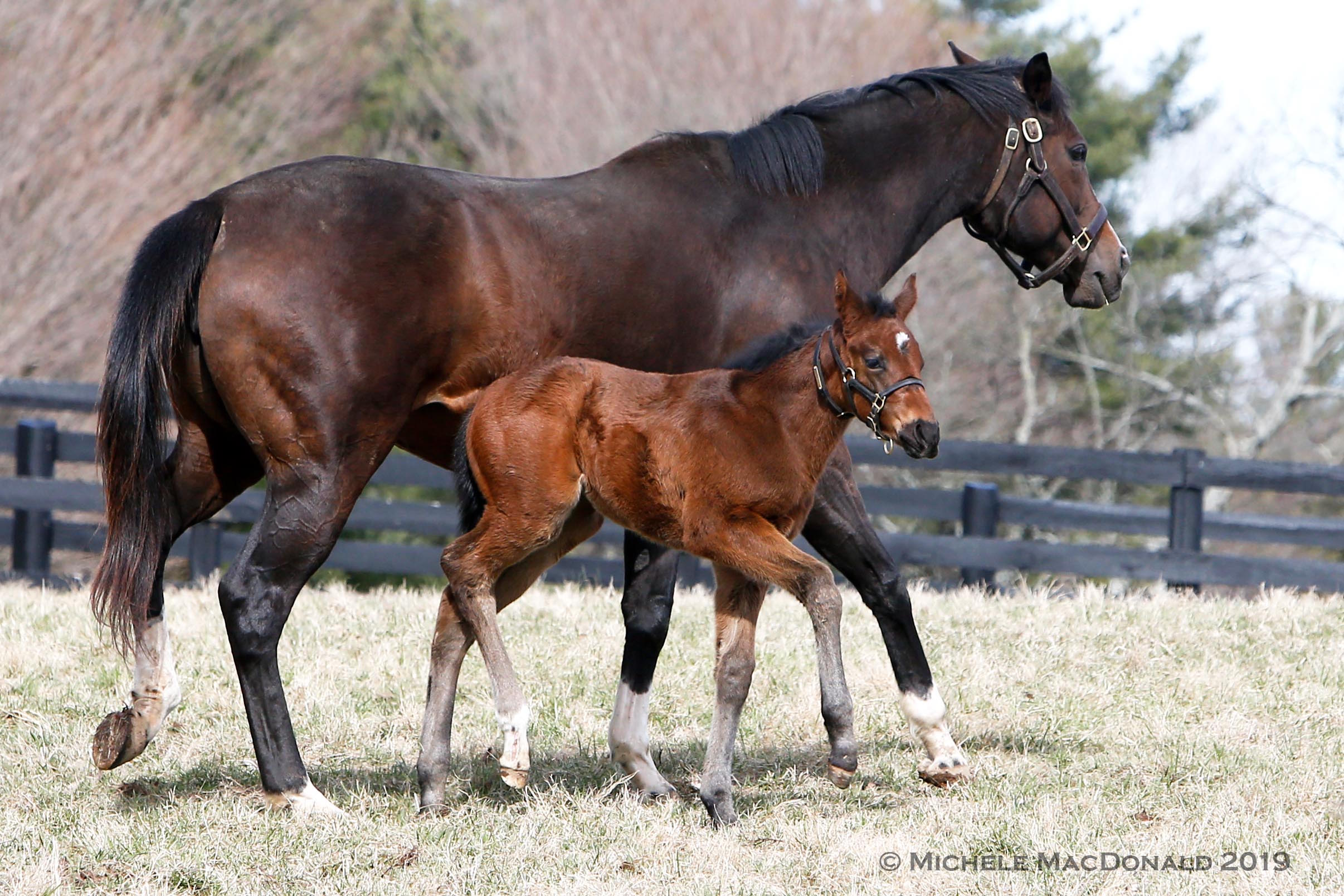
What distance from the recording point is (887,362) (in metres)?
4.19

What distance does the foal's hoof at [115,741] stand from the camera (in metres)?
4.56

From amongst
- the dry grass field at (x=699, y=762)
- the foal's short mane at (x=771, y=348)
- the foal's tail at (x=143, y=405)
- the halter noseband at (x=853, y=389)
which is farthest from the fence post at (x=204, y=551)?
the halter noseband at (x=853, y=389)

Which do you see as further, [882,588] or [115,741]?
[882,588]

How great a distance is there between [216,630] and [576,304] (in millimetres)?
3249

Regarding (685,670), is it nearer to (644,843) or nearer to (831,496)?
(831,496)

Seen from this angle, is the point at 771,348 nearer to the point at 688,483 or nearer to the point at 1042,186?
the point at 688,483

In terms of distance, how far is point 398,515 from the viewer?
10.7m

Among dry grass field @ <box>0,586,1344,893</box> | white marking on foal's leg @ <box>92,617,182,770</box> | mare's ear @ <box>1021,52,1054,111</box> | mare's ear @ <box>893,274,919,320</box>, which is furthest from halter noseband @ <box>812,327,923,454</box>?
white marking on foal's leg @ <box>92,617,182,770</box>

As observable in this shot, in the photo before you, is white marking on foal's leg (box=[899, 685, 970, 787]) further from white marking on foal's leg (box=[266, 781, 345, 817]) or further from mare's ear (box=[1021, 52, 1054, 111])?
mare's ear (box=[1021, 52, 1054, 111])

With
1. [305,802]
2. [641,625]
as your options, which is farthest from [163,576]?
[641,625]

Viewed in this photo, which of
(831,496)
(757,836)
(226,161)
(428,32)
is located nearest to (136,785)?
(757,836)

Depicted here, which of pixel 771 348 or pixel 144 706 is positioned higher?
pixel 771 348

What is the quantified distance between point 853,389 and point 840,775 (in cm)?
114

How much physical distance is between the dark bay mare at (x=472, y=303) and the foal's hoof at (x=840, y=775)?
65 centimetres
